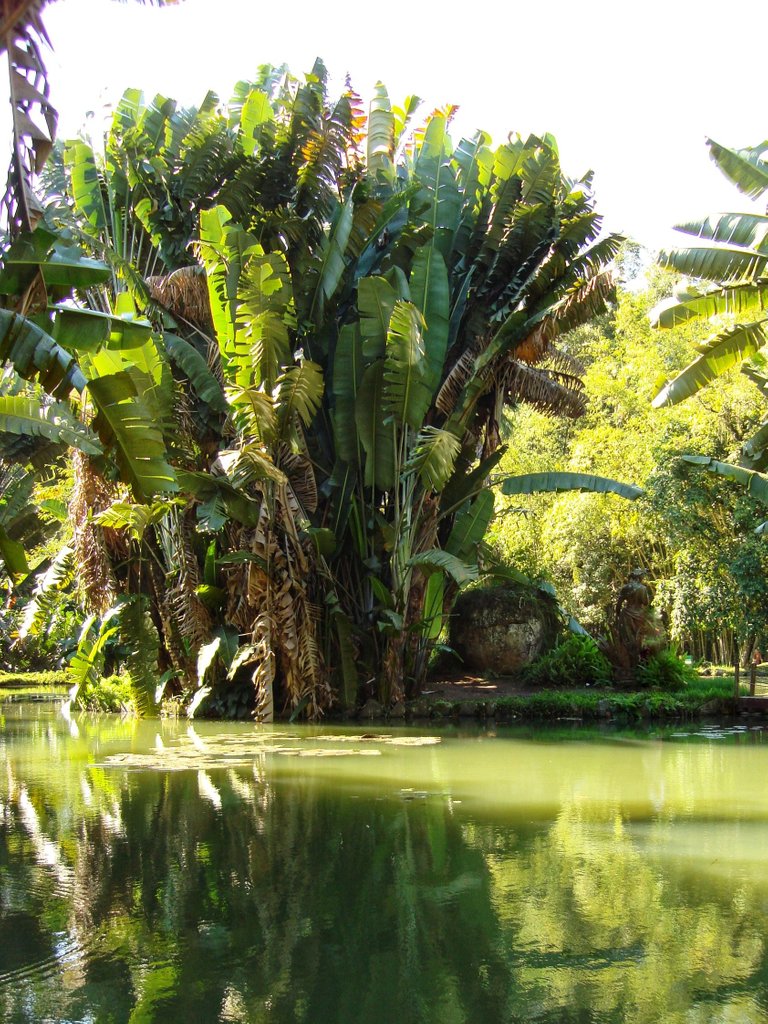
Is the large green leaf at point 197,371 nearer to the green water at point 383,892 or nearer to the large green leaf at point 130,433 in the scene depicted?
the green water at point 383,892

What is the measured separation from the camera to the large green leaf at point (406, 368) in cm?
1344

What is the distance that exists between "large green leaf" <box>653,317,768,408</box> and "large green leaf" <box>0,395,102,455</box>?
763 cm

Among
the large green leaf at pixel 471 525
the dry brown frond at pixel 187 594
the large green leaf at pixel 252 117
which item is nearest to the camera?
the dry brown frond at pixel 187 594

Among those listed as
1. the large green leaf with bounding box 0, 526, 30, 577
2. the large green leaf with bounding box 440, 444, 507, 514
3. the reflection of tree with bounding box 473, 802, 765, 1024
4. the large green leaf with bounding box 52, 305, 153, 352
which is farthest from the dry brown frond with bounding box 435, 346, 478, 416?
the reflection of tree with bounding box 473, 802, 765, 1024

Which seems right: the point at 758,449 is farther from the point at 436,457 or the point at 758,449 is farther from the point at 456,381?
the point at 436,457

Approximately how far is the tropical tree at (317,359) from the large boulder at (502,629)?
200 centimetres

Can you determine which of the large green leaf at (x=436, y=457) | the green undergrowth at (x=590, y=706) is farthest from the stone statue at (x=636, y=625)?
the large green leaf at (x=436, y=457)

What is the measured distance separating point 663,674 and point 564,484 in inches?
157

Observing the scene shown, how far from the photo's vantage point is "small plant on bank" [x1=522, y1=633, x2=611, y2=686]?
17812 millimetres

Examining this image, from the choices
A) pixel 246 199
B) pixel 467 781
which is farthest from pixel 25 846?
pixel 246 199

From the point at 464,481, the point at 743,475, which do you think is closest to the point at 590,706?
the point at 464,481

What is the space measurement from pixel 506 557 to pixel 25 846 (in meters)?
17.1

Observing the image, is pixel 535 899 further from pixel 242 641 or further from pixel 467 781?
pixel 242 641

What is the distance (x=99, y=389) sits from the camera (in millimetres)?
7914
